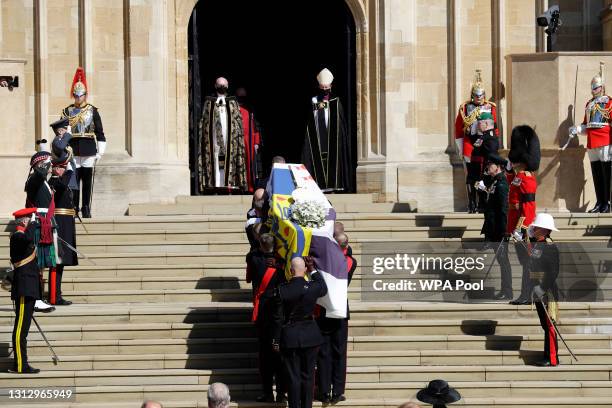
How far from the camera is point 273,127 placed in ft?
100

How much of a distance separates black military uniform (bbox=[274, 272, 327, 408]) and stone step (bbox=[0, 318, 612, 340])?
2.05 metres

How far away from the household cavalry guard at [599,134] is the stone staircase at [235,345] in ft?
13.5

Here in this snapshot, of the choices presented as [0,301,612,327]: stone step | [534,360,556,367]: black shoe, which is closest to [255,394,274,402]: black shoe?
[0,301,612,327]: stone step

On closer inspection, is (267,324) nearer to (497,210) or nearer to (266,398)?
(266,398)

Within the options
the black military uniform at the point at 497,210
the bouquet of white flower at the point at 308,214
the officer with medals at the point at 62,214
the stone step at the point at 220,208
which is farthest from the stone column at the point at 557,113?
the bouquet of white flower at the point at 308,214

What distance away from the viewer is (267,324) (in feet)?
50.8

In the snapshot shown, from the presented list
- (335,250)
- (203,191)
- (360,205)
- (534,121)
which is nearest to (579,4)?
(534,121)

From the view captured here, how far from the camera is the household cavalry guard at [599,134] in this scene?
21234mm

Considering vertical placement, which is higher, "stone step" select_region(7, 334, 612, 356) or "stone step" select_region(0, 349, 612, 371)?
"stone step" select_region(7, 334, 612, 356)

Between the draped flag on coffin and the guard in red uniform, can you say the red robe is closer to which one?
the guard in red uniform

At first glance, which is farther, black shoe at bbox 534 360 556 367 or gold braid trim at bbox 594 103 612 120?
gold braid trim at bbox 594 103 612 120

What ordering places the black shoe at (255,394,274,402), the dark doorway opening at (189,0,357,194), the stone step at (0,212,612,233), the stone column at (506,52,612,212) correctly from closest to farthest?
the black shoe at (255,394,274,402) < the stone step at (0,212,612,233) < the stone column at (506,52,612,212) < the dark doorway opening at (189,0,357,194)

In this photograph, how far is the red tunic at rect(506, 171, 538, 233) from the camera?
59.2ft

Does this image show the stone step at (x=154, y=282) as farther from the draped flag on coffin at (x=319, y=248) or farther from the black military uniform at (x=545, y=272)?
the draped flag on coffin at (x=319, y=248)
